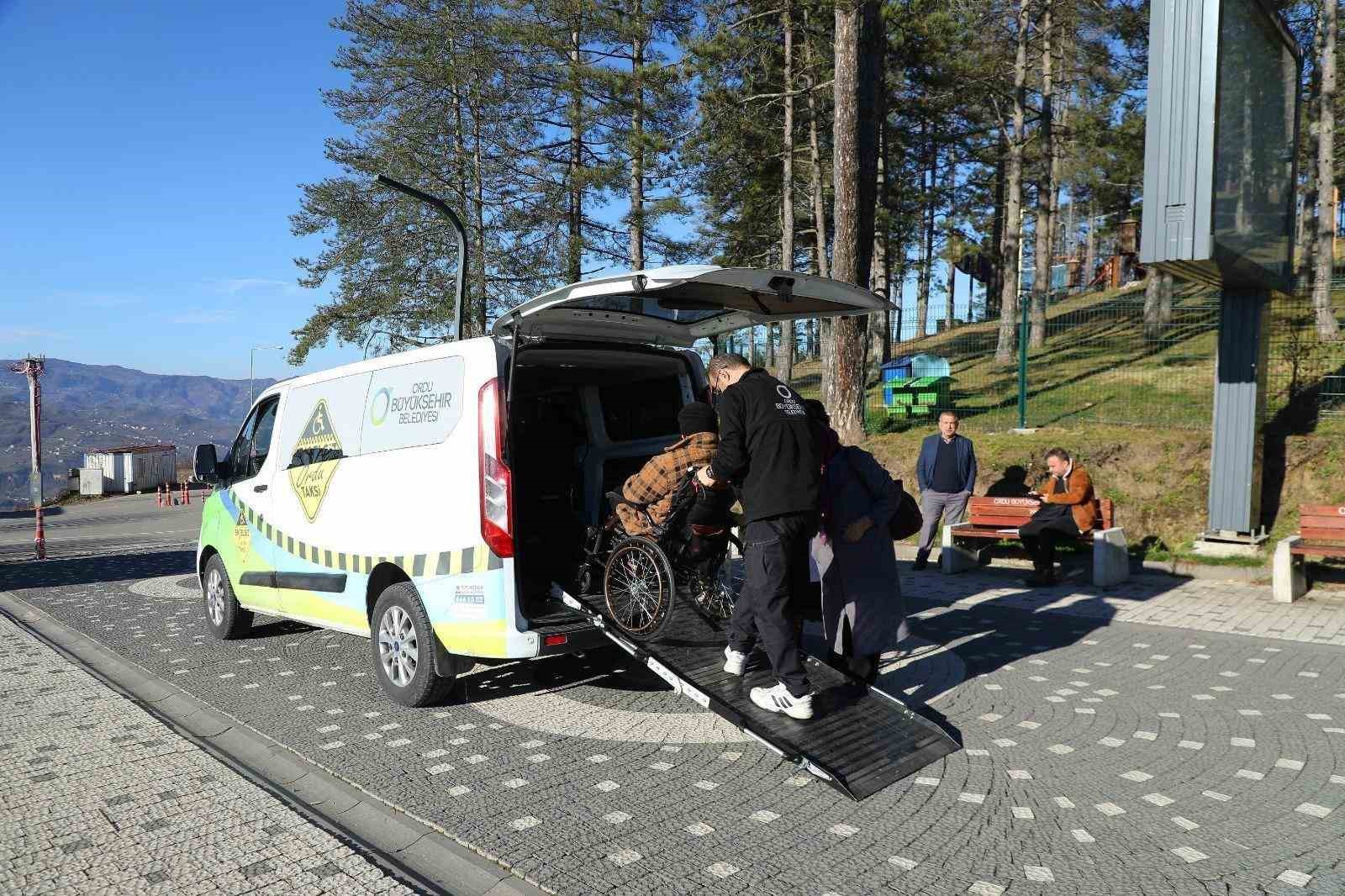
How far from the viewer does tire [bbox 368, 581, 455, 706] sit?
17.7 feet

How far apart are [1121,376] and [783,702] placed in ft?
35.4

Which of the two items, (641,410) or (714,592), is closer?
Result: (714,592)

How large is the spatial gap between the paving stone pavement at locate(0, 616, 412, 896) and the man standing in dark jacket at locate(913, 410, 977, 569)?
302 inches

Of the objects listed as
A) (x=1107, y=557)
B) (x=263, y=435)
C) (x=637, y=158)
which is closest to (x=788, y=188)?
(x=637, y=158)

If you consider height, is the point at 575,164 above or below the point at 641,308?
above

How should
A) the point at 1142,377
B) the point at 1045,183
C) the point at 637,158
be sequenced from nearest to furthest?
the point at 1142,377 < the point at 637,158 < the point at 1045,183

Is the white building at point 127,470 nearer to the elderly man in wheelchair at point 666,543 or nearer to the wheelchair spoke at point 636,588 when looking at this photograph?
the elderly man in wheelchair at point 666,543

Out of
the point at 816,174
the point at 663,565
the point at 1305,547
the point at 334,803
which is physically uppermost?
the point at 816,174

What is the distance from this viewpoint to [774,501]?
4.80m

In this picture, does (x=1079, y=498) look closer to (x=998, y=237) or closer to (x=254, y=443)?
(x=254, y=443)

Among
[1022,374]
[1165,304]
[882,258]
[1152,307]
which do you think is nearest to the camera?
[1022,374]

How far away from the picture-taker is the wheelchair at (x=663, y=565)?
5.59m

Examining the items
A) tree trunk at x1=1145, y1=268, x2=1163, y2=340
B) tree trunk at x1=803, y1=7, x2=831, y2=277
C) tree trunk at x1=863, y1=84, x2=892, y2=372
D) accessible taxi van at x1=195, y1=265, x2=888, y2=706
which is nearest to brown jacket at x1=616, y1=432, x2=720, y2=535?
accessible taxi van at x1=195, y1=265, x2=888, y2=706

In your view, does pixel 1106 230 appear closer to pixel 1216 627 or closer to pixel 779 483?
pixel 1216 627
